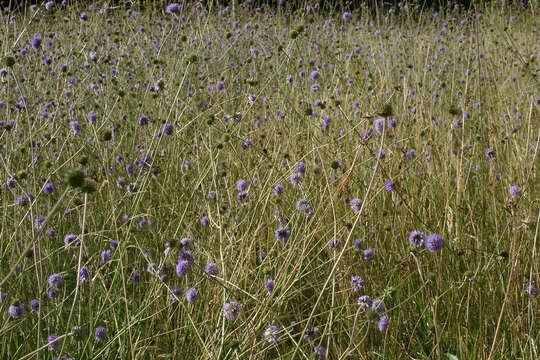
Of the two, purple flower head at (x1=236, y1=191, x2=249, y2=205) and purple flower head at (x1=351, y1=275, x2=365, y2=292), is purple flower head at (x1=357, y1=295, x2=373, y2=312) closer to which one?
purple flower head at (x1=351, y1=275, x2=365, y2=292)

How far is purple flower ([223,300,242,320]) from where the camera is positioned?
1297 millimetres

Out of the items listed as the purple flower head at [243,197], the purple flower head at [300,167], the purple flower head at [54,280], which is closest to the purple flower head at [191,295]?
the purple flower head at [54,280]

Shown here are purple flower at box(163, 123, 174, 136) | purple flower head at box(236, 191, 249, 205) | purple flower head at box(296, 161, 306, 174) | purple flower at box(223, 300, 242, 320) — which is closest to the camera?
purple flower at box(223, 300, 242, 320)

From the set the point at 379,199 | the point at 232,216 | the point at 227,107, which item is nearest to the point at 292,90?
Answer: the point at 227,107

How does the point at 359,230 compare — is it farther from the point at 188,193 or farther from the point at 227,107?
the point at 227,107

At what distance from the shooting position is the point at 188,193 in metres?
2.51

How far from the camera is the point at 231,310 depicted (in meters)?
1.31

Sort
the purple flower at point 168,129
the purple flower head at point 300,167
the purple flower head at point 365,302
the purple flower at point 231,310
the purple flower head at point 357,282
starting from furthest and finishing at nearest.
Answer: the purple flower at point 168,129 < the purple flower head at point 300,167 < the purple flower head at point 357,282 < the purple flower head at point 365,302 < the purple flower at point 231,310

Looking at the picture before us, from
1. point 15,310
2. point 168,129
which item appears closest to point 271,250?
point 15,310

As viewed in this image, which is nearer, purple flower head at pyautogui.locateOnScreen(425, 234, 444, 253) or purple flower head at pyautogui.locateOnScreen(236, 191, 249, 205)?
purple flower head at pyautogui.locateOnScreen(425, 234, 444, 253)

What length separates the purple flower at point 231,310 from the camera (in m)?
1.30

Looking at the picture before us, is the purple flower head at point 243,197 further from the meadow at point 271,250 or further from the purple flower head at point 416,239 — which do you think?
the purple flower head at point 416,239

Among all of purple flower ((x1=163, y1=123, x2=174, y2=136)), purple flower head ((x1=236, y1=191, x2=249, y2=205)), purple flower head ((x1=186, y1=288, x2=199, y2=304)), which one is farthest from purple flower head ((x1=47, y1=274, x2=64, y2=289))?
purple flower ((x1=163, y1=123, x2=174, y2=136))

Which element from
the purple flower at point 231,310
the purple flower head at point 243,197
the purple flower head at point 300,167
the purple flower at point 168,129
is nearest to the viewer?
the purple flower at point 231,310
